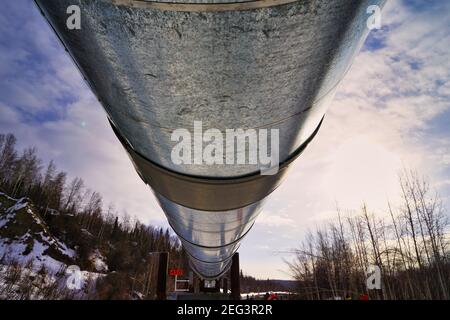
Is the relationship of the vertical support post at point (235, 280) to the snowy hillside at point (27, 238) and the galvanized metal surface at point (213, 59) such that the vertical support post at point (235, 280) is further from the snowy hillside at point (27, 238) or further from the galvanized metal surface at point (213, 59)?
the snowy hillside at point (27, 238)

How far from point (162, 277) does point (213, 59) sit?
319 inches

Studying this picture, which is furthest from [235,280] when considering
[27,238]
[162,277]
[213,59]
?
[27,238]

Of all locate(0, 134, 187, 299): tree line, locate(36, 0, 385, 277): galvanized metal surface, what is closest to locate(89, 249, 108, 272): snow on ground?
locate(0, 134, 187, 299): tree line

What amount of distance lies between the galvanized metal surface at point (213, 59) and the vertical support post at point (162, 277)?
758 cm

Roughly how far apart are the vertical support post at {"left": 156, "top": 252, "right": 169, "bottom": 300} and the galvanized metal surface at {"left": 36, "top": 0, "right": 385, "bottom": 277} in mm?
7576

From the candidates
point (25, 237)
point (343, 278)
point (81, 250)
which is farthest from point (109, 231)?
point (343, 278)

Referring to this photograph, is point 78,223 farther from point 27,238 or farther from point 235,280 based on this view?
point 235,280


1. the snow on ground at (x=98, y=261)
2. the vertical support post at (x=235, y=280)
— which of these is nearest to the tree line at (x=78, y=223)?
the snow on ground at (x=98, y=261)

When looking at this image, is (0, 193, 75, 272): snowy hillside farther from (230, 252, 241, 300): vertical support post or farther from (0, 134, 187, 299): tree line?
(230, 252, 241, 300): vertical support post

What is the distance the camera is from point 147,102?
791 millimetres

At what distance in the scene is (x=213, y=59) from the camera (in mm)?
648

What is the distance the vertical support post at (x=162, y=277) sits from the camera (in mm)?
7404

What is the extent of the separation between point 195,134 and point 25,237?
49.1 meters

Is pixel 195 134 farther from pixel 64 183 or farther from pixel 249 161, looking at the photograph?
pixel 64 183
